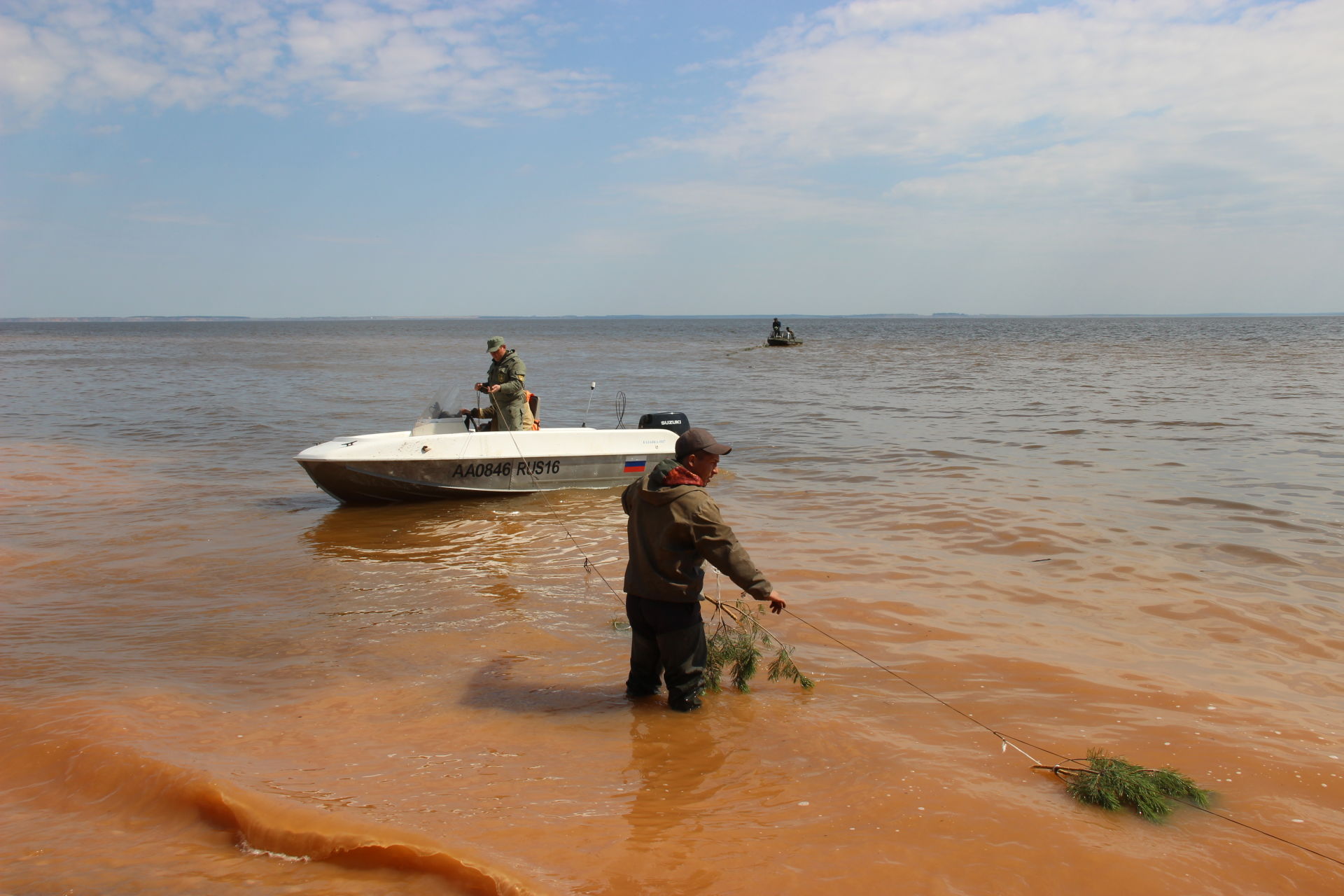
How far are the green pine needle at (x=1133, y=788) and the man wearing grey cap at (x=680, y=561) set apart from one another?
68.2 inches

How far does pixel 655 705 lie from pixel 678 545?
3.78 ft

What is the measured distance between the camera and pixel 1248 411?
67.2ft

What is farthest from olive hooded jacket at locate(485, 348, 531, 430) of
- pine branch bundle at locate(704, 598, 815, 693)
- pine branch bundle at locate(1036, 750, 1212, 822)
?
pine branch bundle at locate(1036, 750, 1212, 822)

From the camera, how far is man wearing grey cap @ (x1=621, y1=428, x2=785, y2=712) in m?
4.75

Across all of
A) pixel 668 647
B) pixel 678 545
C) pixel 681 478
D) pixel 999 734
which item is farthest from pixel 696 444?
pixel 999 734

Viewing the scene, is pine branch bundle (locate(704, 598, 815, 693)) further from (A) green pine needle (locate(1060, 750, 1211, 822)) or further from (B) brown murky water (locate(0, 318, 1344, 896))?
(A) green pine needle (locate(1060, 750, 1211, 822))

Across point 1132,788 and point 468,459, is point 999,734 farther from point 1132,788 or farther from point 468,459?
point 468,459

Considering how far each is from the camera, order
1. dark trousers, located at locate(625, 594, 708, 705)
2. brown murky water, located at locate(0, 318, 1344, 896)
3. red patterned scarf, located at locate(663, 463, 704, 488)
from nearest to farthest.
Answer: brown murky water, located at locate(0, 318, 1344, 896) → red patterned scarf, located at locate(663, 463, 704, 488) → dark trousers, located at locate(625, 594, 708, 705)

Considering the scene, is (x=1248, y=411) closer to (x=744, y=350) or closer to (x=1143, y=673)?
(x=1143, y=673)

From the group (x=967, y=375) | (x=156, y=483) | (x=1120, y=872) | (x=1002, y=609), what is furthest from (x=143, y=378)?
(x=1120, y=872)

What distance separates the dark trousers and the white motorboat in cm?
557

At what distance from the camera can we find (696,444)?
485 centimetres

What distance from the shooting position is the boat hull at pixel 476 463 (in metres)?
10.8

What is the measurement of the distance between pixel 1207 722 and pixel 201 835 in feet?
17.8
